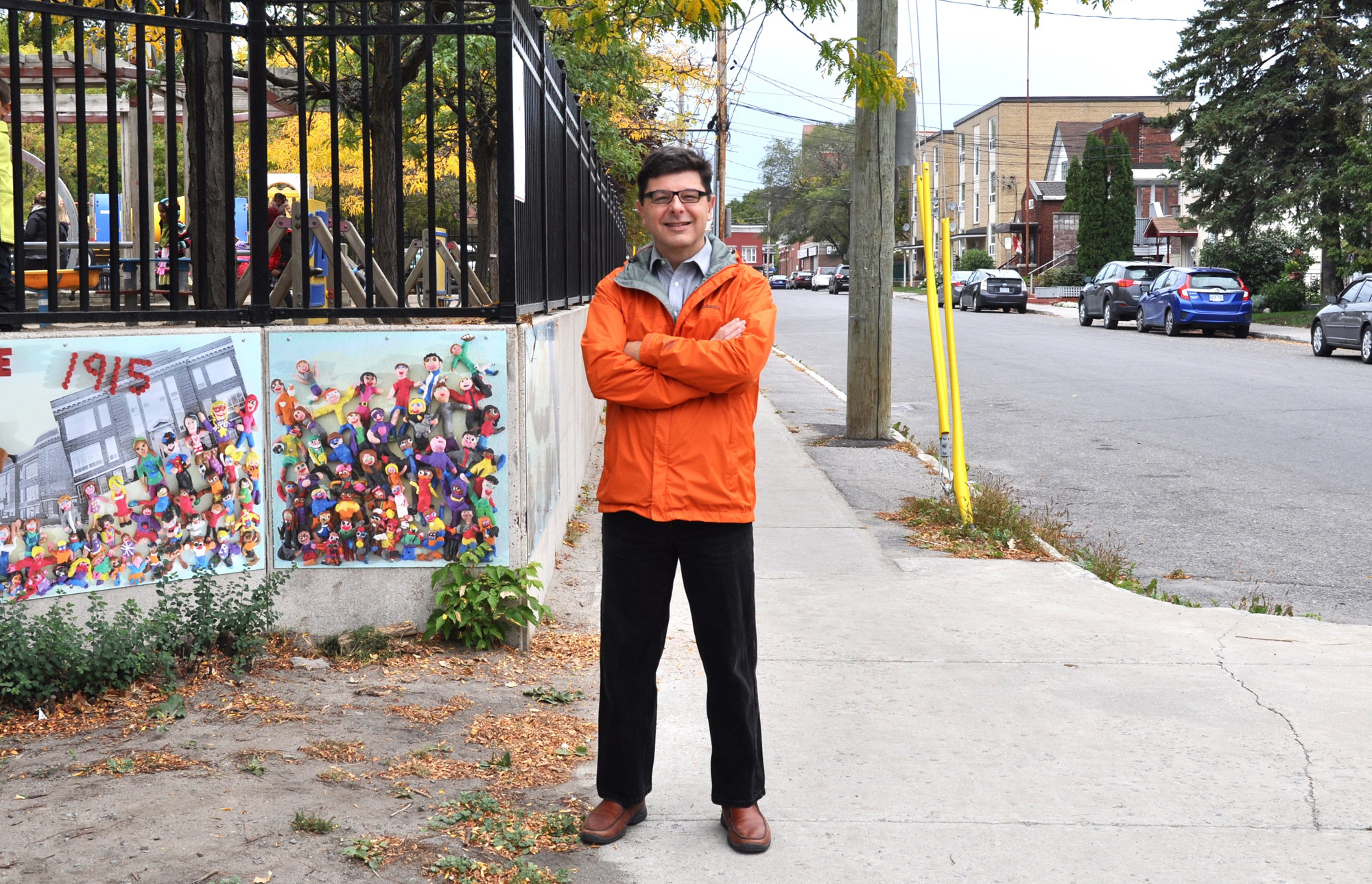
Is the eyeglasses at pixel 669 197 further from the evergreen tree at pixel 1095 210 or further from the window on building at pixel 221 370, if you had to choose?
the evergreen tree at pixel 1095 210

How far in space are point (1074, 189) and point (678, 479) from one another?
57.2 meters

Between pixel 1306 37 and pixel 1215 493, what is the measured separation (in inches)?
1141

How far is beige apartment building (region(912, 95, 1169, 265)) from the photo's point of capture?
8406 cm

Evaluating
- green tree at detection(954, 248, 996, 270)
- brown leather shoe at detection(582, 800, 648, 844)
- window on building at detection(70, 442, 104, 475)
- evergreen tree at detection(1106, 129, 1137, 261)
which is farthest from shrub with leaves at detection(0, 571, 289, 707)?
green tree at detection(954, 248, 996, 270)

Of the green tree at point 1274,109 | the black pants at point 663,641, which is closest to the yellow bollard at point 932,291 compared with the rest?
the black pants at point 663,641

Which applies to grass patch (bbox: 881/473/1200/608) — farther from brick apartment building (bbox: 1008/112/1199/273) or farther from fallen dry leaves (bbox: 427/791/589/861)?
brick apartment building (bbox: 1008/112/1199/273)

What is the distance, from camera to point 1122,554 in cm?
814

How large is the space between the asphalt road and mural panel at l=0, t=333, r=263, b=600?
5.03 m

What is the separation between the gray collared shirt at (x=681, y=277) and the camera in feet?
12.3

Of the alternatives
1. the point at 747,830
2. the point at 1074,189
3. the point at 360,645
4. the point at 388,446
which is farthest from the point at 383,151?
the point at 1074,189

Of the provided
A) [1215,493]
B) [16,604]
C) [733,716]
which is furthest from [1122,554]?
[16,604]

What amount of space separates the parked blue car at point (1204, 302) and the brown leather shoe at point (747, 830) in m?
27.6

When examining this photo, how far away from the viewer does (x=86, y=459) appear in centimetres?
489

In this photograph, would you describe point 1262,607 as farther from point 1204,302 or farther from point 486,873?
point 1204,302
